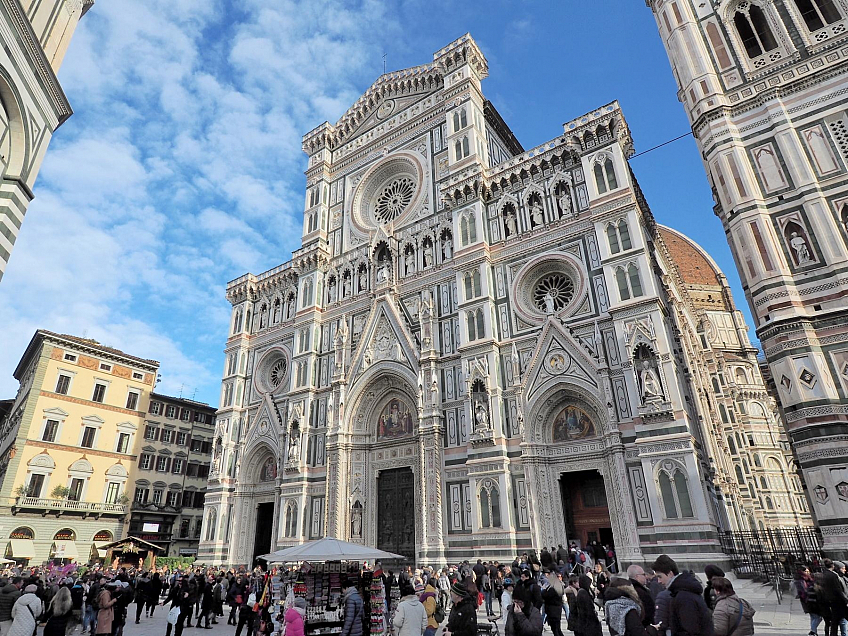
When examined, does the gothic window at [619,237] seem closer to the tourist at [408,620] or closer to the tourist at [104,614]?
the tourist at [408,620]

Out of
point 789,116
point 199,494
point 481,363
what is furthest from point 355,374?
point 199,494

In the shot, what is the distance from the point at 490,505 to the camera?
19578mm

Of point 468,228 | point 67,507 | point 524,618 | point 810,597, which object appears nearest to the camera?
point 524,618

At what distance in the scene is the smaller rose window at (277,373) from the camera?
30.9 m

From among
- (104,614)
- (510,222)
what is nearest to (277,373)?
(510,222)

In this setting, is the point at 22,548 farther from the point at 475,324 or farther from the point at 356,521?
the point at 475,324

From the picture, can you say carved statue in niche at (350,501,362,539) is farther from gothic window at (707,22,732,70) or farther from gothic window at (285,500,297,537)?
gothic window at (707,22,732,70)

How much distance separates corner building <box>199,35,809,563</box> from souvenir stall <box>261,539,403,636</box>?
28.6 feet

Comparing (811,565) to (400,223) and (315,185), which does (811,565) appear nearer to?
(400,223)

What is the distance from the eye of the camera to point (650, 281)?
1881cm

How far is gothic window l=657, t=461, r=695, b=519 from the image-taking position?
16.0 meters

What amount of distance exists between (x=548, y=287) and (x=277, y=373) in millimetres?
17591

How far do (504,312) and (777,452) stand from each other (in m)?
28.3

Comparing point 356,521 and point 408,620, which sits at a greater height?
point 356,521
